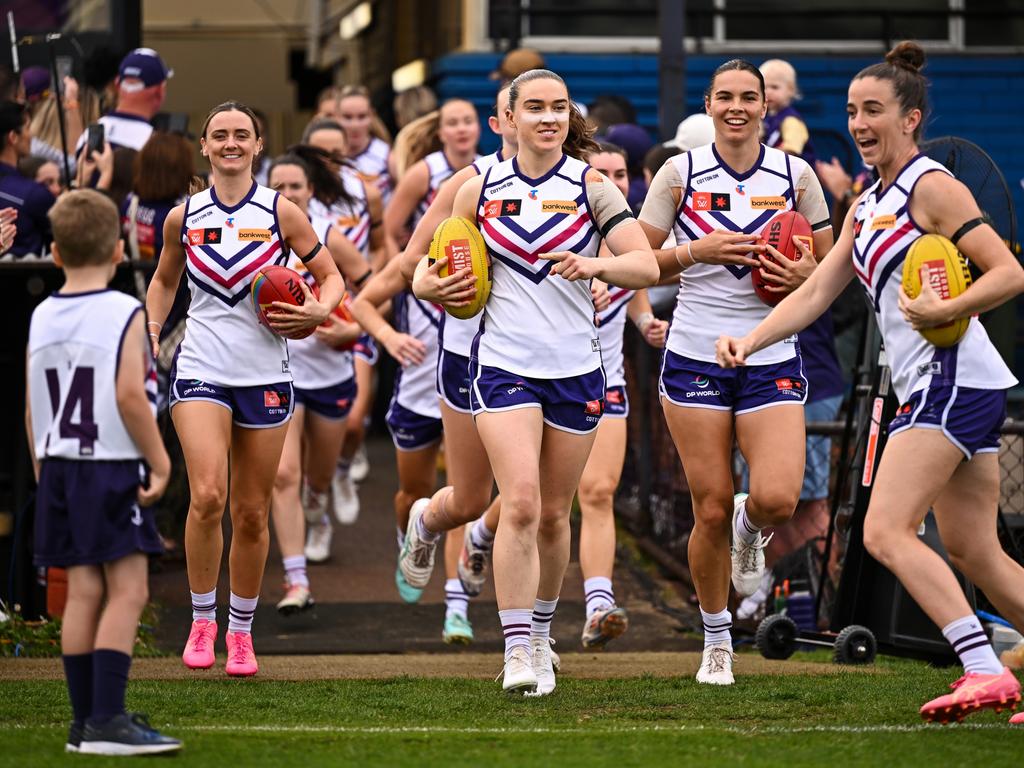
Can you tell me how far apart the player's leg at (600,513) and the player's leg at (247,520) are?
62.1 inches

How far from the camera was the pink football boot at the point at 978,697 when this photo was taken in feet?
18.9

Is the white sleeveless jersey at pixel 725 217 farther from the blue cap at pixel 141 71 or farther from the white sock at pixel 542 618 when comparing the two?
the blue cap at pixel 141 71

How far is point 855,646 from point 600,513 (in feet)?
4.71

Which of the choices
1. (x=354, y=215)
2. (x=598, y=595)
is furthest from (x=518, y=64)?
(x=598, y=595)

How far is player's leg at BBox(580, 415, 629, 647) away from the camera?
833 cm

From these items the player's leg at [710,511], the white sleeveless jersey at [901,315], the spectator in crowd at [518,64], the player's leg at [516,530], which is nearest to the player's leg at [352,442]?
the spectator in crowd at [518,64]

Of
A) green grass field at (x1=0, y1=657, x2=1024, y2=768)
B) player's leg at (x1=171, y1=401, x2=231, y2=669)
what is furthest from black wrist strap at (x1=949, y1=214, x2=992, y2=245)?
player's leg at (x1=171, y1=401, x2=231, y2=669)

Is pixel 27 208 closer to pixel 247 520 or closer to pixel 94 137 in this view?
pixel 94 137

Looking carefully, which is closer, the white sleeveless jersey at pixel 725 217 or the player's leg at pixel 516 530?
the player's leg at pixel 516 530

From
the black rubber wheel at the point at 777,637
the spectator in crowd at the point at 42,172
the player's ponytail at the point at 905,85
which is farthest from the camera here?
the spectator in crowd at the point at 42,172

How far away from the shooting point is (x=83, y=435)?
555 centimetres

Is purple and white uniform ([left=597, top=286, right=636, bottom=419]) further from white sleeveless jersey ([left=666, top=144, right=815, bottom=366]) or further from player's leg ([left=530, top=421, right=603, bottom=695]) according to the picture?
player's leg ([left=530, top=421, right=603, bottom=695])

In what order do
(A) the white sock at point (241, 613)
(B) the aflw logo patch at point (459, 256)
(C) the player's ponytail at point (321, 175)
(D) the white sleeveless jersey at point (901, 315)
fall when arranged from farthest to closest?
(C) the player's ponytail at point (321, 175) < (A) the white sock at point (241, 613) < (B) the aflw logo patch at point (459, 256) < (D) the white sleeveless jersey at point (901, 315)

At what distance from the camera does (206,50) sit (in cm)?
2614
